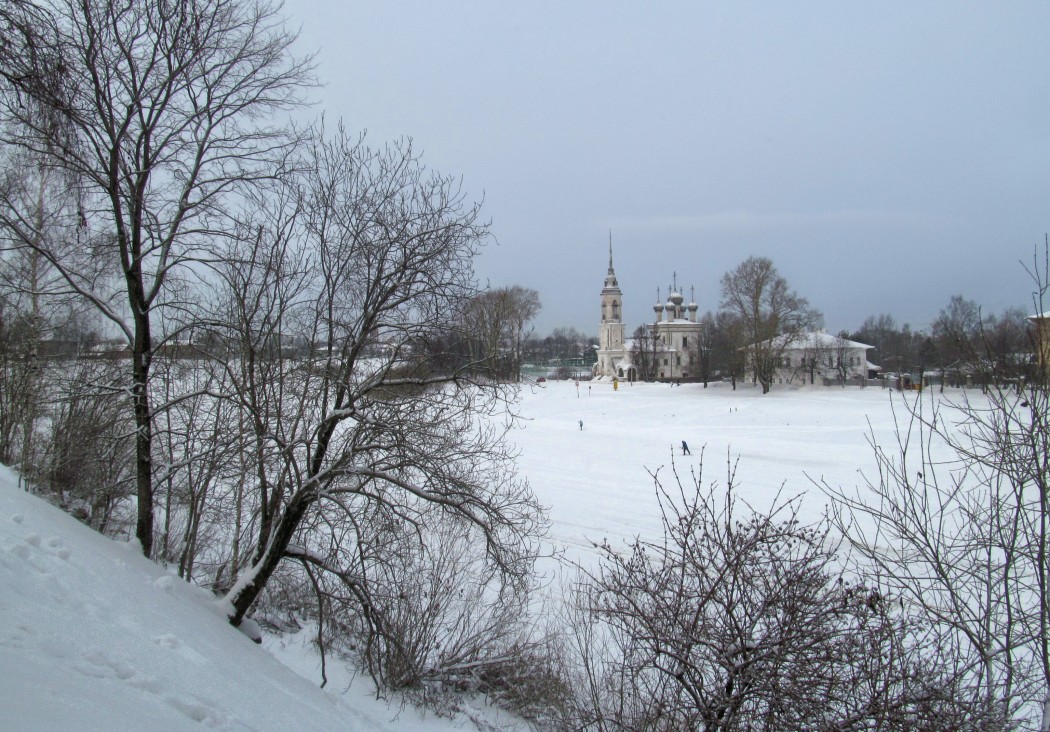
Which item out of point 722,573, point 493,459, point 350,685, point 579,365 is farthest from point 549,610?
point 579,365

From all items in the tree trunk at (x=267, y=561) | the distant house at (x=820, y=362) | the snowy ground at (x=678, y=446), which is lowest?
the snowy ground at (x=678, y=446)

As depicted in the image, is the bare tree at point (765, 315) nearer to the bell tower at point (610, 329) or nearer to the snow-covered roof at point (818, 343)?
the snow-covered roof at point (818, 343)

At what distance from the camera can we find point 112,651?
13.1 ft

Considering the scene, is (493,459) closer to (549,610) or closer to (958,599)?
(958,599)

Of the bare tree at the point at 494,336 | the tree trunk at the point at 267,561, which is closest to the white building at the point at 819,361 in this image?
the bare tree at the point at 494,336

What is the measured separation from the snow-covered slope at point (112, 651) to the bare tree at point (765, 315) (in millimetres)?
53940

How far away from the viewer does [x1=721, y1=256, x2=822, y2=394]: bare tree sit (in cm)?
5525

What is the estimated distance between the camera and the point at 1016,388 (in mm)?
5715

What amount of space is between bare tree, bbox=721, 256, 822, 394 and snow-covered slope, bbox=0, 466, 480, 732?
53.9 metres

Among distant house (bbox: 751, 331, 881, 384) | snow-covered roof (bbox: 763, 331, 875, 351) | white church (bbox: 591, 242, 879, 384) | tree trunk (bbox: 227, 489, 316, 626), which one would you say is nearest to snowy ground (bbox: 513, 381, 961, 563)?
tree trunk (bbox: 227, 489, 316, 626)

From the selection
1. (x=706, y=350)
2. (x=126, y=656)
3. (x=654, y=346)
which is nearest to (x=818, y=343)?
(x=706, y=350)

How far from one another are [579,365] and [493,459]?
362ft

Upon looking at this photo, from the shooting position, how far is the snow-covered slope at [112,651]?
123 inches

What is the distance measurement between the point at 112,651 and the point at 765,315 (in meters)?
58.7
